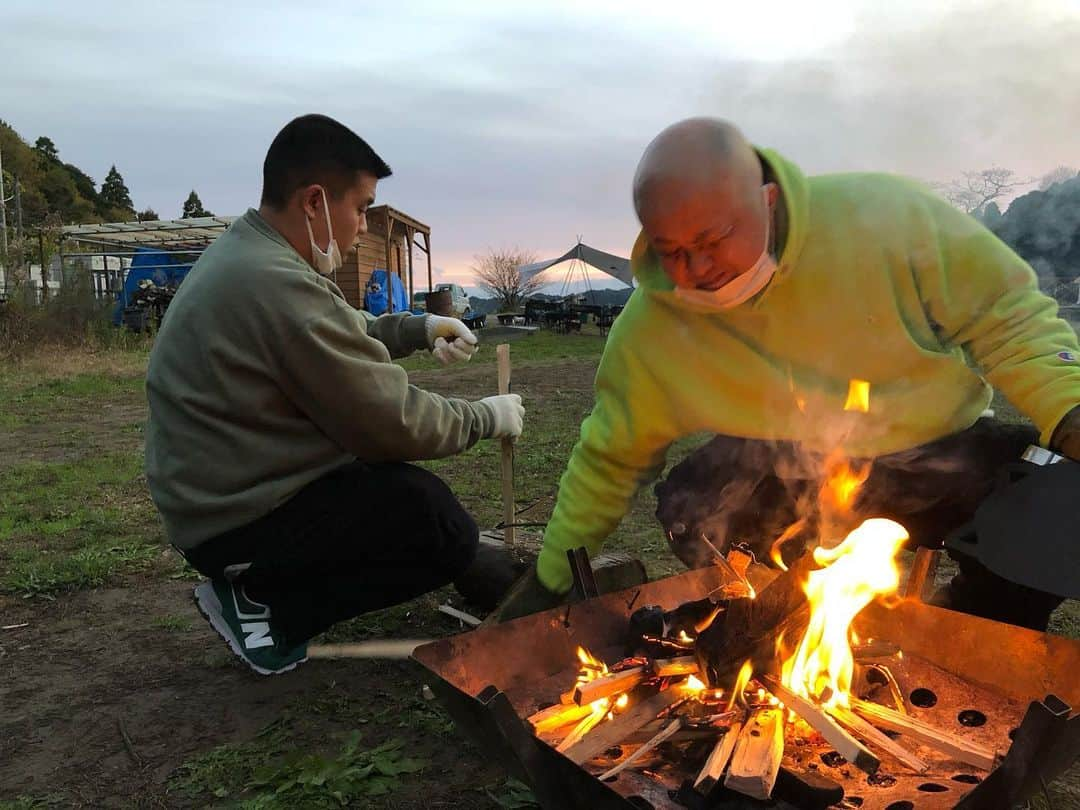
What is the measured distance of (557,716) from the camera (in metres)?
1.88

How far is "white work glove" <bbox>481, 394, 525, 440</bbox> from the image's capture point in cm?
318

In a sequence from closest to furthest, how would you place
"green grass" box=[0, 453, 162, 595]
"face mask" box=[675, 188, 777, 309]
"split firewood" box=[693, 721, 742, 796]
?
"split firewood" box=[693, 721, 742, 796]
"face mask" box=[675, 188, 777, 309]
"green grass" box=[0, 453, 162, 595]

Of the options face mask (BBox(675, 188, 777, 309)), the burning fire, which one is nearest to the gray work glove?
the burning fire

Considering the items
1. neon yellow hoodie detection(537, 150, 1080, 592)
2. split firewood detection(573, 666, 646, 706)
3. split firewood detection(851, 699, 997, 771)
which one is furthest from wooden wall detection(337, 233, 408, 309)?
split firewood detection(851, 699, 997, 771)

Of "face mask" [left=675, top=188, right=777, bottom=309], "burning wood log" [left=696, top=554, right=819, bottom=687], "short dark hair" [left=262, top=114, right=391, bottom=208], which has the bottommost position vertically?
"burning wood log" [left=696, top=554, right=819, bottom=687]

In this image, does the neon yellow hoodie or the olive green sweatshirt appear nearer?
the neon yellow hoodie

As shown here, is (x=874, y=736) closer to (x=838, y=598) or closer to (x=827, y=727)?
(x=827, y=727)

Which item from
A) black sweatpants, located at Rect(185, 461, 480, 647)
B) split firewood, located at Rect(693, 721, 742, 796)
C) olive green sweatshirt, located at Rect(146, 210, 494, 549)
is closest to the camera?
split firewood, located at Rect(693, 721, 742, 796)

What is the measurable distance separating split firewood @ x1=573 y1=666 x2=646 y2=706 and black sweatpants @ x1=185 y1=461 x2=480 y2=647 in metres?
0.97

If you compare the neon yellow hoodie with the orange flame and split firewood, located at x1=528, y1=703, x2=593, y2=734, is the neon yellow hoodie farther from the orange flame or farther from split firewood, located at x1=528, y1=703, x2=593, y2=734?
split firewood, located at x1=528, y1=703, x2=593, y2=734

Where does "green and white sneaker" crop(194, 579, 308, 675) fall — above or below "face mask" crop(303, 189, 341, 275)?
below

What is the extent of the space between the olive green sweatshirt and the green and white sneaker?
0.73 feet

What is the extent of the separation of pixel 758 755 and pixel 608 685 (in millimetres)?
404

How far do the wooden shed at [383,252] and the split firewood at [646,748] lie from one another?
51.0 ft
